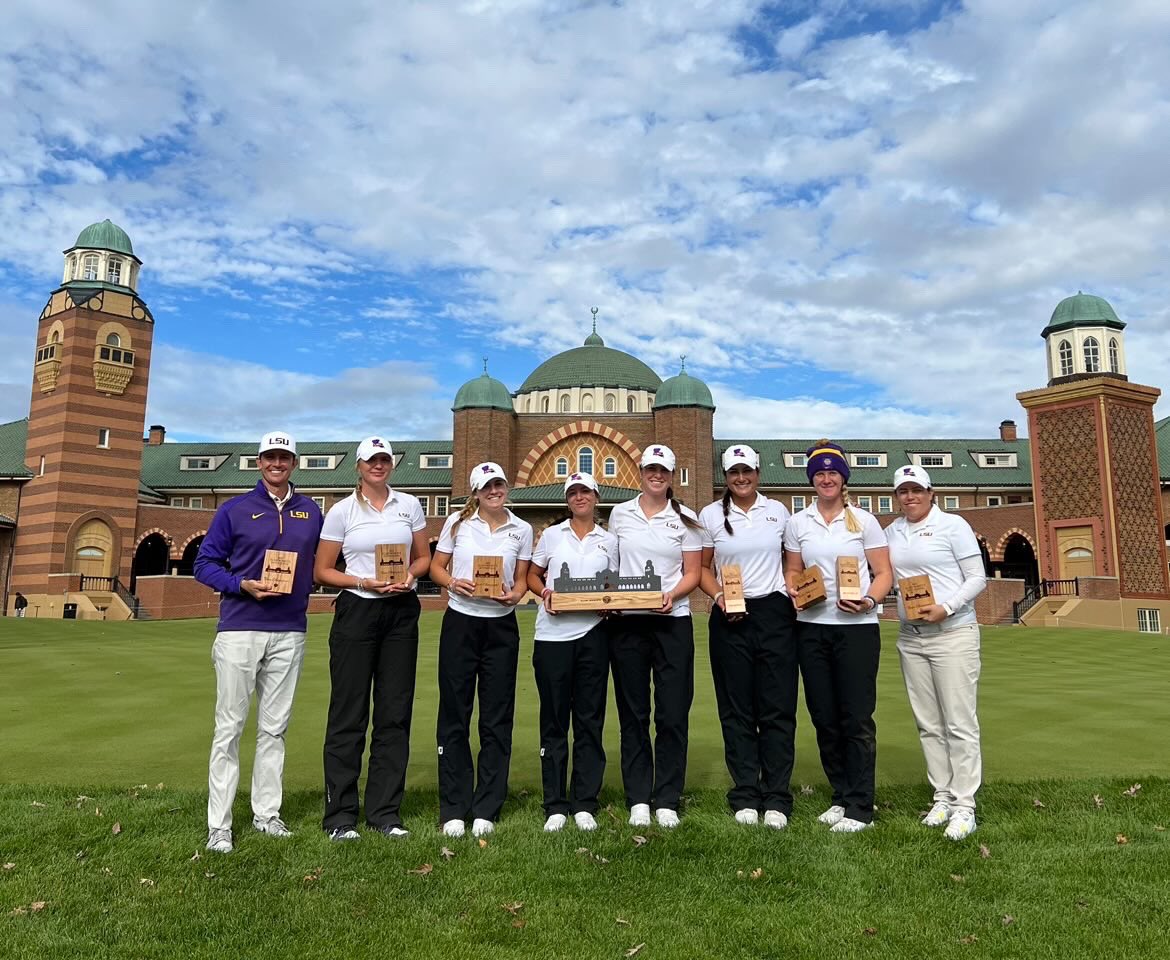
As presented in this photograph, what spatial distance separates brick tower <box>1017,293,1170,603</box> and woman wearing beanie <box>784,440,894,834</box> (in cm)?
3198

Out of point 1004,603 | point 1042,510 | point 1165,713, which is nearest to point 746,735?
point 1165,713

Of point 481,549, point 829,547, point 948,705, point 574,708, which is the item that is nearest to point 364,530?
point 481,549

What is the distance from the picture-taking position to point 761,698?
5402 millimetres

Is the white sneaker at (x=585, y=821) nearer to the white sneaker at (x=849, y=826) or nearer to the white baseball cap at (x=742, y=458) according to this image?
the white sneaker at (x=849, y=826)

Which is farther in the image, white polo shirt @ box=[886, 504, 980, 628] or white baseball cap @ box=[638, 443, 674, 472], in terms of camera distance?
white baseball cap @ box=[638, 443, 674, 472]

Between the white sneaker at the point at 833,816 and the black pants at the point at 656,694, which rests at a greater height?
the black pants at the point at 656,694

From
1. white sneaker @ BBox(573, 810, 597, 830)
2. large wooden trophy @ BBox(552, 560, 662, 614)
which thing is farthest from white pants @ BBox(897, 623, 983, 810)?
white sneaker @ BBox(573, 810, 597, 830)

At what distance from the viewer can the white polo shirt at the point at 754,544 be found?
17.7 ft

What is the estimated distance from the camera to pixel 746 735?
5402mm

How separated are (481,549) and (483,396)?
3810 cm

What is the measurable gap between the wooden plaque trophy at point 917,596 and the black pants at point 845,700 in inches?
10.2

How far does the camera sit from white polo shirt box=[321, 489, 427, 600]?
17.4 feet

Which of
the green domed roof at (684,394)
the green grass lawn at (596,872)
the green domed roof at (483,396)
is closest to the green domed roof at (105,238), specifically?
the green domed roof at (483,396)

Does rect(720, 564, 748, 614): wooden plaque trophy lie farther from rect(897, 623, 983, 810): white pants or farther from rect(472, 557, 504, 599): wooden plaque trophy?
rect(472, 557, 504, 599): wooden plaque trophy
